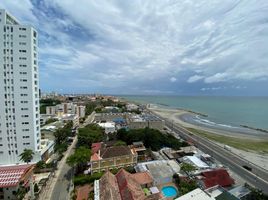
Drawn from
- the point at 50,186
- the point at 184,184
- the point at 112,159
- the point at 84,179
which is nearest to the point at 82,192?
the point at 84,179

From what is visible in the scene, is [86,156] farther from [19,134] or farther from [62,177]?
[19,134]

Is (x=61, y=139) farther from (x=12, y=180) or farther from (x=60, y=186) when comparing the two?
(x=12, y=180)

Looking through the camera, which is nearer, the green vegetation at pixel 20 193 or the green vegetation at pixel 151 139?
the green vegetation at pixel 20 193

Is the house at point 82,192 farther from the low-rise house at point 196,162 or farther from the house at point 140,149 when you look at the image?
the low-rise house at point 196,162

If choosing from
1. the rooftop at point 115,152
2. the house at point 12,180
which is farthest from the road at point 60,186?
the rooftop at point 115,152

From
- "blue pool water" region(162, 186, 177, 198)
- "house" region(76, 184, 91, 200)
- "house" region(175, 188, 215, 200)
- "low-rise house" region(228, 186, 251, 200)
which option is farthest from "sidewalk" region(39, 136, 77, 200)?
"low-rise house" region(228, 186, 251, 200)

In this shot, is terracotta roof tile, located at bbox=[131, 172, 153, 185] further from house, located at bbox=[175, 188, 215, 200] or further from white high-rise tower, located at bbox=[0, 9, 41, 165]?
white high-rise tower, located at bbox=[0, 9, 41, 165]

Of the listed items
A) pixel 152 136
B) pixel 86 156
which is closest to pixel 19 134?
pixel 86 156
